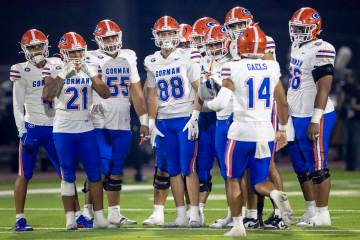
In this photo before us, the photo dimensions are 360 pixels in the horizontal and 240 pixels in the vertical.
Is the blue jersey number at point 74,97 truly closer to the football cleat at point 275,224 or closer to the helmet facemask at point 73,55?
the helmet facemask at point 73,55

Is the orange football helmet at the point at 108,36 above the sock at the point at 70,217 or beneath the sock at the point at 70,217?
above

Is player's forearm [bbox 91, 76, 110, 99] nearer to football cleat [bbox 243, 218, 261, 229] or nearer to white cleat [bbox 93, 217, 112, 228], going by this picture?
white cleat [bbox 93, 217, 112, 228]

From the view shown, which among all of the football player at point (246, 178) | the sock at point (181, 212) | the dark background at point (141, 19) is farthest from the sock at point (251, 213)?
the dark background at point (141, 19)

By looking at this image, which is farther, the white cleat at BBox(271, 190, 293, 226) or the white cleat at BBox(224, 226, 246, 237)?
the white cleat at BBox(224, 226, 246, 237)

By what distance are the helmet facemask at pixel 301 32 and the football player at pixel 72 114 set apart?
2026 mm

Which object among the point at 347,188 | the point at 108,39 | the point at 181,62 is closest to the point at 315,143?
the point at 181,62

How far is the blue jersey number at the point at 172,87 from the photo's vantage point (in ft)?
39.1

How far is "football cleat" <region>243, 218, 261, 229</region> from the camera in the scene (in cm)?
1138

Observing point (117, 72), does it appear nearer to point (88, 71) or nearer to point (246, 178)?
point (88, 71)

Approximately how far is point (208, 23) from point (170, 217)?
7.24ft

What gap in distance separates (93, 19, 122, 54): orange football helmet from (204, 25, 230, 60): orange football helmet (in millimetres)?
954

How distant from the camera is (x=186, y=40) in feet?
42.1

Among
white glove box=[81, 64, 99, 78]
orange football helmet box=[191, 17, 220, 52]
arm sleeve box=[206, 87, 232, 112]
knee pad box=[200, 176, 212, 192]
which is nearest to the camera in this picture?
arm sleeve box=[206, 87, 232, 112]

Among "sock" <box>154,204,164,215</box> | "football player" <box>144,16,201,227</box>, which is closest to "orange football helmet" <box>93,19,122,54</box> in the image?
"football player" <box>144,16,201,227</box>
